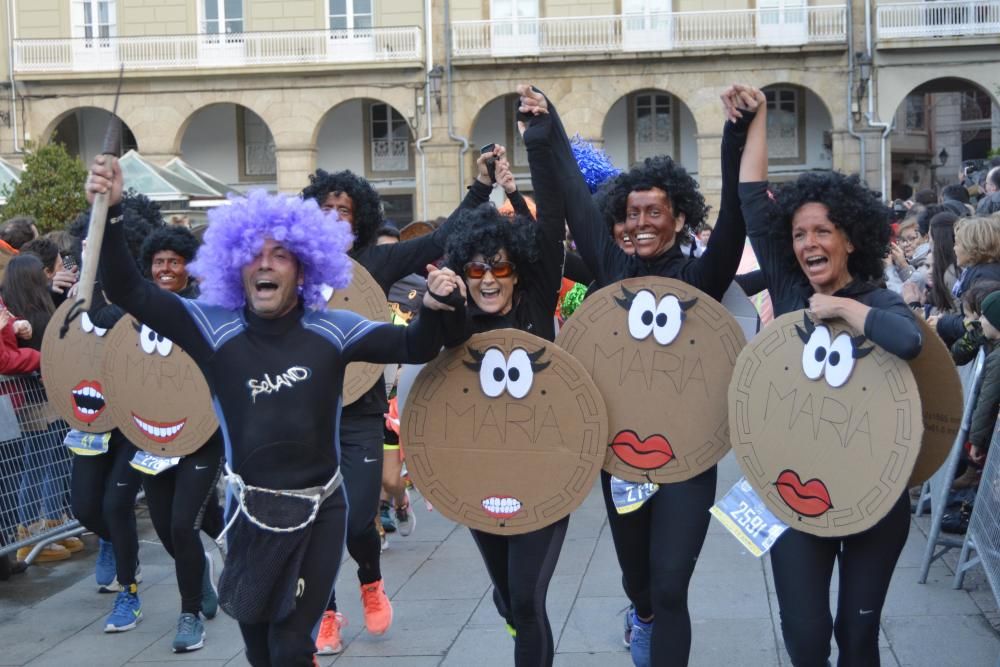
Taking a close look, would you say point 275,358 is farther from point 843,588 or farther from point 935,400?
point 935,400

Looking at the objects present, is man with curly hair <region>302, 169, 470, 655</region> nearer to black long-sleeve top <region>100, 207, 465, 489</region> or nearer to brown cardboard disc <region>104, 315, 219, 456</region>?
brown cardboard disc <region>104, 315, 219, 456</region>

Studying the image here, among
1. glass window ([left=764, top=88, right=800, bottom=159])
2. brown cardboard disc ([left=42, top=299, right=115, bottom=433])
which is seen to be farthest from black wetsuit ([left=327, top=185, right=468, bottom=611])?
glass window ([left=764, top=88, right=800, bottom=159])

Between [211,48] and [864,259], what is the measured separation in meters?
28.5

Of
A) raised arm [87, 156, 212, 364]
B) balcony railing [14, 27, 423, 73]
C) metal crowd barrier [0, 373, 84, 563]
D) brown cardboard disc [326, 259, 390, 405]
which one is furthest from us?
balcony railing [14, 27, 423, 73]

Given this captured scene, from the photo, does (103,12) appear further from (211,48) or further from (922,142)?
(922,142)

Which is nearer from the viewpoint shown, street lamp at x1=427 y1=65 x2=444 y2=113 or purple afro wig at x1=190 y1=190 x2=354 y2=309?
purple afro wig at x1=190 y1=190 x2=354 y2=309

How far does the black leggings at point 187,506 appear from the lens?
6098 millimetres

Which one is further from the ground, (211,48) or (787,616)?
(211,48)

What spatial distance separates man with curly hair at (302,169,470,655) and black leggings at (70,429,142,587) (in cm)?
118

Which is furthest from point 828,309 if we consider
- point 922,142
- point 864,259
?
point 922,142

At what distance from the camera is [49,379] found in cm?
692

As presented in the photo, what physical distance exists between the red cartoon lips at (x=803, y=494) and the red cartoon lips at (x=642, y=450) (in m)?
0.47

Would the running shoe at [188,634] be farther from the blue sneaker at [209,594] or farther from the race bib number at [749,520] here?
the race bib number at [749,520]

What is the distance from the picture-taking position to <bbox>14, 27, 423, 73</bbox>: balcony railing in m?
30.3
